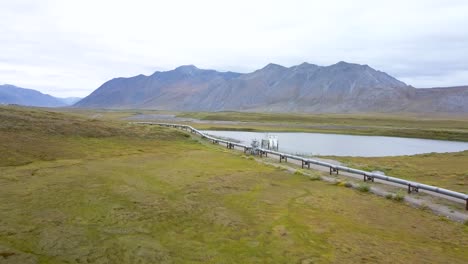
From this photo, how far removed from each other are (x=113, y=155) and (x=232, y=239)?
78.9 ft

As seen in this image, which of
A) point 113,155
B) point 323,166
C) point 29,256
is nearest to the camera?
→ point 29,256

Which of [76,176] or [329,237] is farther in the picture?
[76,176]

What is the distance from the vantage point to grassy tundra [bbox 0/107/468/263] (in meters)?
12.6

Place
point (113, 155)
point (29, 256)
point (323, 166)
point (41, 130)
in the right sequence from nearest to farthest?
point (29, 256)
point (323, 166)
point (113, 155)
point (41, 130)

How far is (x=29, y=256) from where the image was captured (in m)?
11.8

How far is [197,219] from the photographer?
16219 mm

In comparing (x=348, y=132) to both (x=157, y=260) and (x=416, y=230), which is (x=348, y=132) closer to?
(x=416, y=230)

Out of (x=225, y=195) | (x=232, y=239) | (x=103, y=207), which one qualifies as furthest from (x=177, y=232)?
(x=225, y=195)

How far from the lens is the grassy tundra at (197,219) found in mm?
12555

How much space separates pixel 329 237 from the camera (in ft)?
47.6

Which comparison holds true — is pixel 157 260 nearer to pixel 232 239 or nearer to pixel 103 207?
pixel 232 239

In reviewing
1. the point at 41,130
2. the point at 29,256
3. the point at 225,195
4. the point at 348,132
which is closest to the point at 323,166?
the point at 225,195

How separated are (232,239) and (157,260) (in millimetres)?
2934

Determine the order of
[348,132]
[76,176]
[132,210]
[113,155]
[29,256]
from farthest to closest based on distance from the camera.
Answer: [348,132], [113,155], [76,176], [132,210], [29,256]
